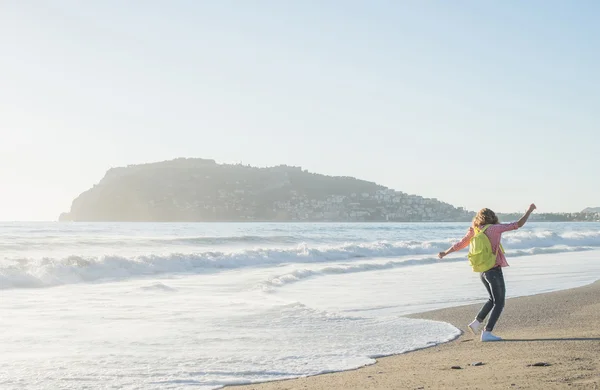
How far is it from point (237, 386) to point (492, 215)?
4.02m

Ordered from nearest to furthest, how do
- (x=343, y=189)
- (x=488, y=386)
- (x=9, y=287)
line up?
1. (x=488, y=386)
2. (x=9, y=287)
3. (x=343, y=189)

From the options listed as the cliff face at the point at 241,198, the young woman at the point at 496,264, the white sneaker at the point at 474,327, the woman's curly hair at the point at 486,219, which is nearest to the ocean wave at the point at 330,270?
the white sneaker at the point at 474,327

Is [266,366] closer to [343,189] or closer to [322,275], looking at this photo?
[322,275]

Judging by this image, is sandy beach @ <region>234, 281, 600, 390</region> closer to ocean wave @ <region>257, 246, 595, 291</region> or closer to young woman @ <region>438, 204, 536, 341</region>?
young woman @ <region>438, 204, 536, 341</region>

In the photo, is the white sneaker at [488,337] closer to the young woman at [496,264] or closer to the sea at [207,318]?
the young woman at [496,264]

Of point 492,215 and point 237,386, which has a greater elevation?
point 492,215

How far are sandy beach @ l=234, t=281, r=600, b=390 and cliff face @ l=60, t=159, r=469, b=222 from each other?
93.7m

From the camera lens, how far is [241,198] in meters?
107

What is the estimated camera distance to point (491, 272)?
857cm

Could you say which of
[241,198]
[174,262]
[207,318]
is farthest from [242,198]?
[207,318]

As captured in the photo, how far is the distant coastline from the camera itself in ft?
342

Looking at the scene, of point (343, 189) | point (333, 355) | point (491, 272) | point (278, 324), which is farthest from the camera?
point (343, 189)

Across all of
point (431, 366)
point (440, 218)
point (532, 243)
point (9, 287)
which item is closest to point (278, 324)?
point (431, 366)

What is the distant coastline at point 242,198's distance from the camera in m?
104
